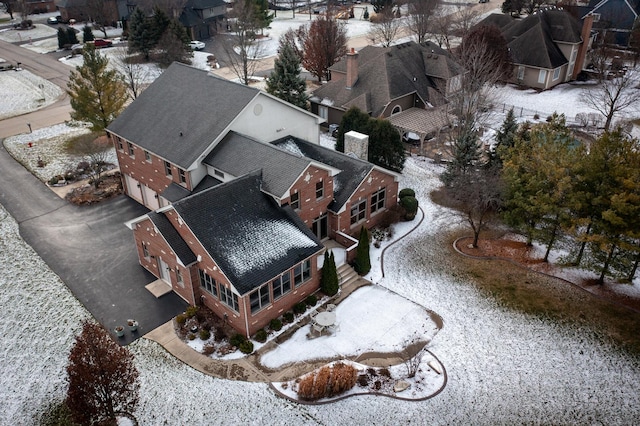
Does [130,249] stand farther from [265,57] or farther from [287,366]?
[265,57]

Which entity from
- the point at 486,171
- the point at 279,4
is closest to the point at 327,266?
the point at 486,171

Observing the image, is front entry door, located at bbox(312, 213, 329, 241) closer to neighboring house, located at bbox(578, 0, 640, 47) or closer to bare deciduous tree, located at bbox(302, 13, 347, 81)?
bare deciduous tree, located at bbox(302, 13, 347, 81)

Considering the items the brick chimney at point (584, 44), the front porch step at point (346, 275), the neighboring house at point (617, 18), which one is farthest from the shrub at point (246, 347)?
the neighboring house at point (617, 18)

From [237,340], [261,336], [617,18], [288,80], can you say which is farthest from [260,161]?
[617,18]

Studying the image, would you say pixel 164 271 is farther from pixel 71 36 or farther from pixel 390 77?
pixel 71 36

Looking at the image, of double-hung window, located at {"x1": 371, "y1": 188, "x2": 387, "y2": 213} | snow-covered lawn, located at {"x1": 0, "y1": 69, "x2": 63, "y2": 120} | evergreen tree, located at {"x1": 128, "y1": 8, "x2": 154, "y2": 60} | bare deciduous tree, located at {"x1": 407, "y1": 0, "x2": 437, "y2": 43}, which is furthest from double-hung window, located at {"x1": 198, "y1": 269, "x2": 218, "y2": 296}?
bare deciduous tree, located at {"x1": 407, "y1": 0, "x2": 437, "y2": 43}

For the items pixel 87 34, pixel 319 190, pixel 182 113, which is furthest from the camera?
pixel 87 34
